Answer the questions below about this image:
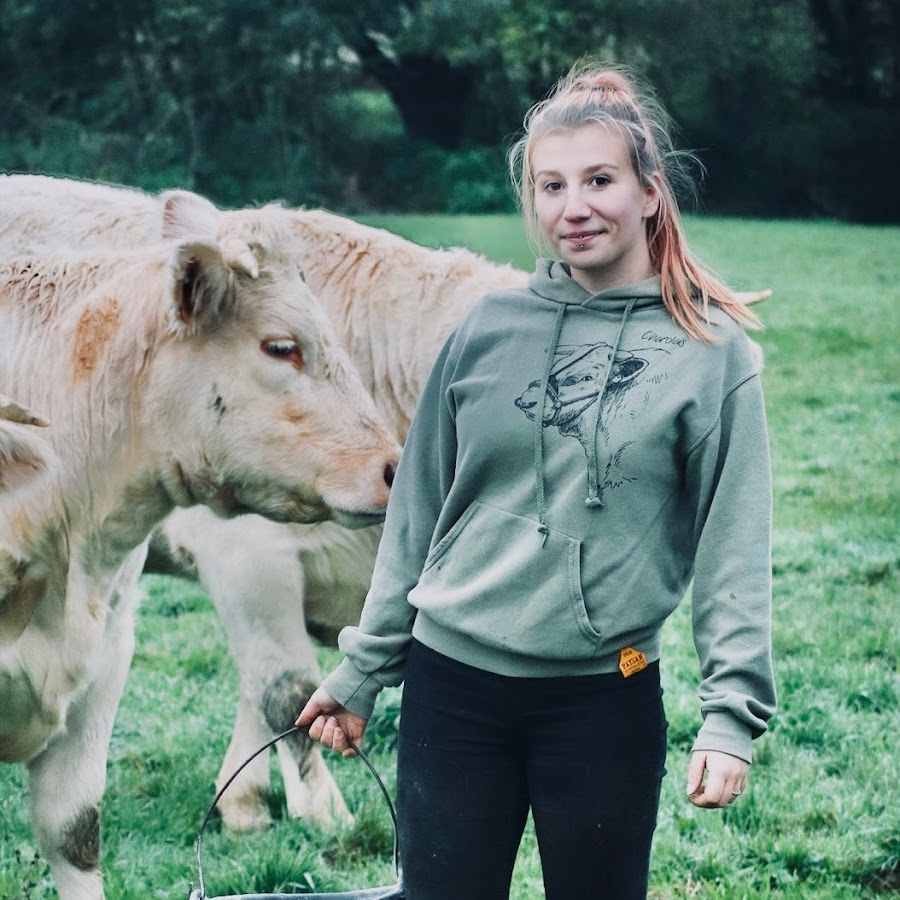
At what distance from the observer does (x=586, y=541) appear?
7.43ft

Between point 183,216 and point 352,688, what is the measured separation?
138 centimetres

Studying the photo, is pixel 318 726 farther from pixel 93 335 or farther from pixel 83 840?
pixel 83 840

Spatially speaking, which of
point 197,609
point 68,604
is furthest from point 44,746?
point 197,609

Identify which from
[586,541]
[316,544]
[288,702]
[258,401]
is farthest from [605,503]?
[288,702]

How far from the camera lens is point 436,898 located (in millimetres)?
2408

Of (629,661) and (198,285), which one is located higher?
(198,285)

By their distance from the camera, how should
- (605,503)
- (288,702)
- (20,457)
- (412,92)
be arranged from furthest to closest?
(412,92), (288,702), (20,457), (605,503)

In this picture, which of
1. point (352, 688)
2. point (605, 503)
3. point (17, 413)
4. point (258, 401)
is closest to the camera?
point (605, 503)

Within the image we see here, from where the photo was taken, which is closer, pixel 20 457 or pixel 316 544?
pixel 20 457

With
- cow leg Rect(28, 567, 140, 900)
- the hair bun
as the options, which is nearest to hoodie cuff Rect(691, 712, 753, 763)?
the hair bun

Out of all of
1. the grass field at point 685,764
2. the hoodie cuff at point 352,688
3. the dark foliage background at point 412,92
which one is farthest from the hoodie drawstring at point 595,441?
the dark foliage background at point 412,92

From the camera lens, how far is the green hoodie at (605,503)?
7.33 feet

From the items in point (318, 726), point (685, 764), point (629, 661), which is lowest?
point (685, 764)

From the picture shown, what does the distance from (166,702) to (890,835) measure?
8.54ft
